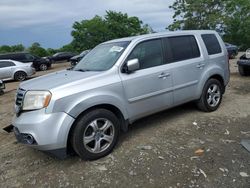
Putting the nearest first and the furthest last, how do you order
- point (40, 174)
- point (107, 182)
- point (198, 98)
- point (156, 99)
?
point (107, 182), point (40, 174), point (156, 99), point (198, 98)

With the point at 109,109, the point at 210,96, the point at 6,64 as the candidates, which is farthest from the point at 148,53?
the point at 6,64

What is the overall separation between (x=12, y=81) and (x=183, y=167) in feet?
54.0

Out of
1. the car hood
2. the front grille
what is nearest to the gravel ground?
the front grille

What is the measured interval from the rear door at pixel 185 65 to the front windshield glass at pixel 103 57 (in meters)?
0.97

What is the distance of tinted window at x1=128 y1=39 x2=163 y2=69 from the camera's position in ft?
17.1

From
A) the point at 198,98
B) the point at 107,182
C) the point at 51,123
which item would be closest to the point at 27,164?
the point at 51,123

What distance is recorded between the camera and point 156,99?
530 centimetres

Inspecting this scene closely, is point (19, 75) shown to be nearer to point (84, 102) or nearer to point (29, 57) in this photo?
point (29, 57)

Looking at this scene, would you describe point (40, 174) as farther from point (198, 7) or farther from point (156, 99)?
point (198, 7)

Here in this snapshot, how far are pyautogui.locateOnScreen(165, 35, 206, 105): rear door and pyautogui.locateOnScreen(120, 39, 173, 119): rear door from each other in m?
0.20

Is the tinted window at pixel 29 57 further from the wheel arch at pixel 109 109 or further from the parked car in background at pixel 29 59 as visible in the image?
the wheel arch at pixel 109 109

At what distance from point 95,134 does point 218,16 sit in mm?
44478

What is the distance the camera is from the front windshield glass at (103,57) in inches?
201

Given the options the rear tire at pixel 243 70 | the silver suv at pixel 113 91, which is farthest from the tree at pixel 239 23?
the silver suv at pixel 113 91
